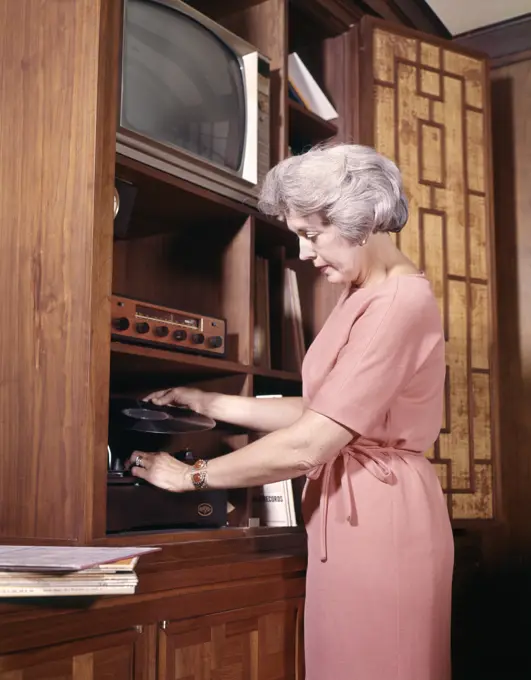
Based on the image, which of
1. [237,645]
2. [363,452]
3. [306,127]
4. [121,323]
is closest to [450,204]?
[306,127]

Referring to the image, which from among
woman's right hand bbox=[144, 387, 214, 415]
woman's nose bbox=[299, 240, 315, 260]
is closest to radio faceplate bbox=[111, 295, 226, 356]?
woman's right hand bbox=[144, 387, 214, 415]

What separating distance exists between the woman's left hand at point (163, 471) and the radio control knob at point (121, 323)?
0.86 feet

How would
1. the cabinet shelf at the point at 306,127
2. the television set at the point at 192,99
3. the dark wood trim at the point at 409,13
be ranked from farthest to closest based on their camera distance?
1. the dark wood trim at the point at 409,13
2. the cabinet shelf at the point at 306,127
3. the television set at the point at 192,99

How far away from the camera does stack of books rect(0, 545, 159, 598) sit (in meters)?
1.13

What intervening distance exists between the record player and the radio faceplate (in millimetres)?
152

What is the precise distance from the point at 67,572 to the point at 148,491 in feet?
1.51

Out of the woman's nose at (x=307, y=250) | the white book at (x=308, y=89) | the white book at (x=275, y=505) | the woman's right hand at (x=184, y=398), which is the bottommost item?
the white book at (x=275, y=505)

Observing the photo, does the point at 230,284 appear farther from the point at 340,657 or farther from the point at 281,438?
the point at 340,657

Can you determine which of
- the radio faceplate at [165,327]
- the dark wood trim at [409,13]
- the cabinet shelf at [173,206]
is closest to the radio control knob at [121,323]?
the radio faceplate at [165,327]

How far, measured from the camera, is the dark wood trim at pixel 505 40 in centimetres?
290

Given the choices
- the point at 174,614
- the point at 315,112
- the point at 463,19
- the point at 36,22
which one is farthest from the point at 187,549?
the point at 463,19

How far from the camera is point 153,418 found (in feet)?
5.74

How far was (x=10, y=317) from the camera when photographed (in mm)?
1556

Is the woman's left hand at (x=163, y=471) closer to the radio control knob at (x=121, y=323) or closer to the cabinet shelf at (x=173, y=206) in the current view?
the radio control knob at (x=121, y=323)
